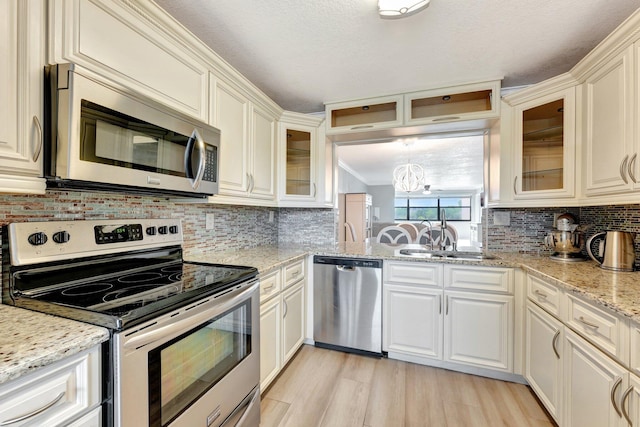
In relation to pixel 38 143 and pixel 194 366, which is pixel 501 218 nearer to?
pixel 194 366

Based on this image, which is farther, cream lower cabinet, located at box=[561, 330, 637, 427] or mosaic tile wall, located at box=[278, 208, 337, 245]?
mosaic tile wall, located at box=[278, 208, 337, 245]

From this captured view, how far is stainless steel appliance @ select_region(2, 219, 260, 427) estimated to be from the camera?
2.81 feet

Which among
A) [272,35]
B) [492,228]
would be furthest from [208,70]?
[492,228]

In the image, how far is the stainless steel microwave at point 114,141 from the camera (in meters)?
0.92

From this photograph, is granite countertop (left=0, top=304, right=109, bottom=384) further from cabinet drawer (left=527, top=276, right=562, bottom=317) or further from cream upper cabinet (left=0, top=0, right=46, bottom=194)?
cabinet drawer (left=527, top=276, right=562, bottom=317)

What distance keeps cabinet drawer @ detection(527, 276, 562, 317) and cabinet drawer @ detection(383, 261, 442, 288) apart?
54 centimetres

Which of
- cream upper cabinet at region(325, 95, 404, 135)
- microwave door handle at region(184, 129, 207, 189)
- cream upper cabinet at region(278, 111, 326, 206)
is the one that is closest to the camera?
microwave door handle at region(184, 129, 207, 189)

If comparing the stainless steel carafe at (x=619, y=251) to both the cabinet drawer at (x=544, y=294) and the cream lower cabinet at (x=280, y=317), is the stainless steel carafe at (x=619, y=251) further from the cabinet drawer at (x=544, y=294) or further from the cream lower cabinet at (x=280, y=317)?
the cream lower cabinet at (x=280, y=317)

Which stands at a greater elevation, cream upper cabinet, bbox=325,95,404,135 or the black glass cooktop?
cream upper cabinet, bbox=325,95,404,135

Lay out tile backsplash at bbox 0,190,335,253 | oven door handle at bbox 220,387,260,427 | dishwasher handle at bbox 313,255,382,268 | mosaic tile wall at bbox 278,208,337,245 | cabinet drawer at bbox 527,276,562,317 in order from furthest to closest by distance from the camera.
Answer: mosaic tile wall at bbox 278,208,337,245 < dishwasher handle at bbox 313,255,382,268 < cabinet drawer at bbox 527,276,562,317 < oven door handle at bbox 220,387,260,427 < tile backsplash at bbox 0,190,335,253

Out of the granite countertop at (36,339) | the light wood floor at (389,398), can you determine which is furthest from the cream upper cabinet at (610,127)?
the granite countertop at (36,339)

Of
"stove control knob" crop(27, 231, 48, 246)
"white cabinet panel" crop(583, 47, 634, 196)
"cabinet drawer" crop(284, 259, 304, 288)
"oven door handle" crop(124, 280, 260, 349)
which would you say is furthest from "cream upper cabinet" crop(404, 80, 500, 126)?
"stove control knob" crop(27, 231, 48, 246)

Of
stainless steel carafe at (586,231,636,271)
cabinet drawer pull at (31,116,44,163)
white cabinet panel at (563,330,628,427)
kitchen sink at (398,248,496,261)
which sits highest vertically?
cabinet drawer pull at (31,116,44,163)

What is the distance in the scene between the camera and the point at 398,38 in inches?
66.6
